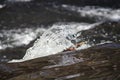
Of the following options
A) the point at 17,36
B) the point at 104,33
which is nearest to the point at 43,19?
the point at 17,36

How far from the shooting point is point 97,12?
875cm

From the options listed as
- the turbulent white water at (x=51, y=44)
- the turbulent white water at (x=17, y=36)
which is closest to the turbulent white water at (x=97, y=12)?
the turbulent white water at (x=17, y=36)

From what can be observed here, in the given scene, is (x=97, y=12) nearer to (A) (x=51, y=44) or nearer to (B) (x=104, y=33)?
(B) (x=104, y=33)

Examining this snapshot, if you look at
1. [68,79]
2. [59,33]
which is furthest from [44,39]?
[68,79]

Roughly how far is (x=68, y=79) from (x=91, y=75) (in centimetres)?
18

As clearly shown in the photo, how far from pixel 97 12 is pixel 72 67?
623 cm

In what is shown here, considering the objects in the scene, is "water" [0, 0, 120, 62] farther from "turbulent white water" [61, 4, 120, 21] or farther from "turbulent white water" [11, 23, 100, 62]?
"turbulent white water" [11, 23, 100, 62]

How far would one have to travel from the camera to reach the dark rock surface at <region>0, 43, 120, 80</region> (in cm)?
251

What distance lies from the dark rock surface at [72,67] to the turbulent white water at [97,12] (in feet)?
17.3

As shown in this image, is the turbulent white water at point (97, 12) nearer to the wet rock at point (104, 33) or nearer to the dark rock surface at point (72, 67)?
the wet rock at point (104, 33)

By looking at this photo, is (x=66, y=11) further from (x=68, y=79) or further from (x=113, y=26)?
(x=68, y=79)

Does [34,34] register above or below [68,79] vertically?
below

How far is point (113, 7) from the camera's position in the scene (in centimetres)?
905

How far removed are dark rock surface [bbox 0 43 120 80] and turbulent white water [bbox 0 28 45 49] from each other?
3.76m
